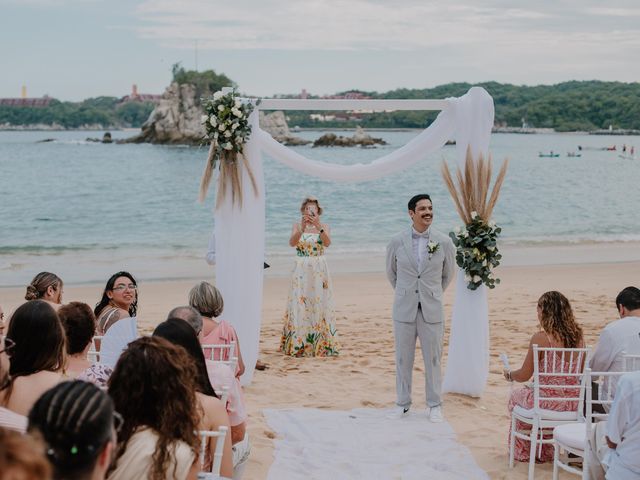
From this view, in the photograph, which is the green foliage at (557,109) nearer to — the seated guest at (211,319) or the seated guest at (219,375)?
the seated guest at (211,319)

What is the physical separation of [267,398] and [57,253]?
16.6 meters

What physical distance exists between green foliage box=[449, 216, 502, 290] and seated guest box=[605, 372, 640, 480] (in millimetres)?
3400

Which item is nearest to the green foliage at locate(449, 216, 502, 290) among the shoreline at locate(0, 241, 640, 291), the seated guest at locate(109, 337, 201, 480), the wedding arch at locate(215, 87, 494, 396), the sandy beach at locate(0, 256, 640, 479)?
the wedding arch at locate(215, 87, 494, 396)

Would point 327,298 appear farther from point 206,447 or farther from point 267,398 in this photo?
point 206,447

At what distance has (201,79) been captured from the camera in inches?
3595

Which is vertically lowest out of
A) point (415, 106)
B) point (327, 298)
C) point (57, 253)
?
point (57, 253)

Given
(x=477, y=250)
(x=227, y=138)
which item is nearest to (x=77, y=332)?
(x=227, y=138)

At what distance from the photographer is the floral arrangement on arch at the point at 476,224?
7652 mm

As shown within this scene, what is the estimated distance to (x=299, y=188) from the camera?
1778 inches

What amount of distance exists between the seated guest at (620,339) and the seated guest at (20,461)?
4409mm

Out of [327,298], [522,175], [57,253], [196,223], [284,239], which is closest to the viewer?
[327,298]

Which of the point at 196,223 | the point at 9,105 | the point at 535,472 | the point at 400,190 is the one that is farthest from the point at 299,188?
the point at 9,105

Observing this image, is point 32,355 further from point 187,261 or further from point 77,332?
point 187,261

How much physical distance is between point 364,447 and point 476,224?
2.23 m
